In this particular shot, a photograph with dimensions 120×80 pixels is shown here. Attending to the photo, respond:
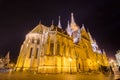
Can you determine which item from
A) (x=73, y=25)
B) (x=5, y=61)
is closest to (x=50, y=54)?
(x=73, y=25)

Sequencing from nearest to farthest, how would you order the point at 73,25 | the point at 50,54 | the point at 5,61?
1. the point at 50,54
2. the point at 73,25
3. the point at 5,61

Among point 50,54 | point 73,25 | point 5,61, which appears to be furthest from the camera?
point 5,61

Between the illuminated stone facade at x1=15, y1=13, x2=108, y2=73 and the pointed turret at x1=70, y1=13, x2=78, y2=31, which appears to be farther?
the pointed turret at x1=70, y1=13, x2=78, y2=31

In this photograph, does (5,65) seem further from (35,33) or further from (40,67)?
(40,67)

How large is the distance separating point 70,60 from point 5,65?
68.9m

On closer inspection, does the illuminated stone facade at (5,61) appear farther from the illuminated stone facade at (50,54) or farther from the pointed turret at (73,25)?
the pointed turret at (73,25)

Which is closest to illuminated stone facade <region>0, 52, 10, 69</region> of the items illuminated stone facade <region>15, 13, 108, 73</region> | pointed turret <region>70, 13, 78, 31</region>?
illuminated stone facade <region>15, 13, 108, 73</region>

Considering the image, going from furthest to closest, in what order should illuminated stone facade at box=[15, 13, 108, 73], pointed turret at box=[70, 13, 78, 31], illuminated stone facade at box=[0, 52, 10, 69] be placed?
illuminated stone facade at box=[0, 52, 10, 69], pointed turret at box=[70, 13, 78, 31], illuminated stone facade at box=[15, 13, 108, 73]

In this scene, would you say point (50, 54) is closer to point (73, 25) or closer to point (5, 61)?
point (73, 25)

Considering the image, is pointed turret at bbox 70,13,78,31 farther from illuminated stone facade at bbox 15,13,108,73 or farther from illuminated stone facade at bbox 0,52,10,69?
illuminated stone facade at bbox 0,52,10,69

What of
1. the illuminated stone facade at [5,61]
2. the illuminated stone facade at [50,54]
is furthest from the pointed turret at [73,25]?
the illuminated stone facade at [5,61]

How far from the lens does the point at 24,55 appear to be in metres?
39.6

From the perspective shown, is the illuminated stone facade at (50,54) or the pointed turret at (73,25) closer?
the illuminated stone facade at (50,54)

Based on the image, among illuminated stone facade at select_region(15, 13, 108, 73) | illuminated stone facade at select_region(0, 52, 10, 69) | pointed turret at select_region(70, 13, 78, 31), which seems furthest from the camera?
illuminated stone facade at select_region(0, 52, 10, 69)
